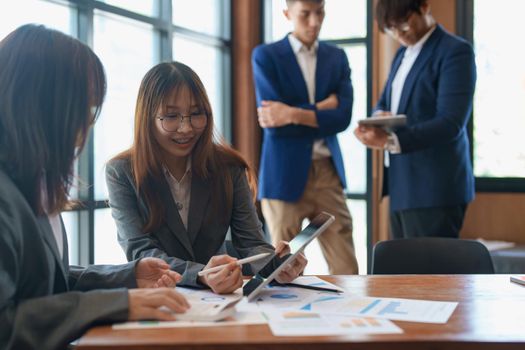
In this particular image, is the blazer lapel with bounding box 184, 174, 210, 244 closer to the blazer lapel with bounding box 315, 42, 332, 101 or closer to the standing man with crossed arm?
the standing man with crossed arm

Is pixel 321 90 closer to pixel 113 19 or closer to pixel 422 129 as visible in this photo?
pixel 422 129

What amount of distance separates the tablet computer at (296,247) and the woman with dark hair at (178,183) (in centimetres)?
32

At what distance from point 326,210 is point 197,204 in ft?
4.67

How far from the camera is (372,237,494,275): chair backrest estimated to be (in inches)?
93.0

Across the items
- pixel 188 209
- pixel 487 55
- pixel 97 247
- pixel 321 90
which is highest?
pixel 487 55

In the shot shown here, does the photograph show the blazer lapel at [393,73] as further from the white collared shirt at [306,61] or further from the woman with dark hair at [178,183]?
the woman with dark hair at [178,183]

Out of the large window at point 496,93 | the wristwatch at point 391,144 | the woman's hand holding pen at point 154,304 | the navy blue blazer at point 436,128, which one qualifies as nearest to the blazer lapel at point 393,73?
the navy blue blazer at point 436,128

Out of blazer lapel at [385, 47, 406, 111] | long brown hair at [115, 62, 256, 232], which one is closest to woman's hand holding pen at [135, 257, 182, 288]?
long brown hair at [115, 62, 256, 232]

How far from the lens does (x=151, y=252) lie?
6.56 feet

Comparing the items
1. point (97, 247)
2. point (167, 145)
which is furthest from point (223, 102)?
point (167, 145)

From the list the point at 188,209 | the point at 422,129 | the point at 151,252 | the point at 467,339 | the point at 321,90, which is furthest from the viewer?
the point at 321,90

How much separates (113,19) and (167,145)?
1.68 metres

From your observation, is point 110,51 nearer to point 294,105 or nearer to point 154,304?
point 294,105

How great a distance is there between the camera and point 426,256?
94.7 inches
